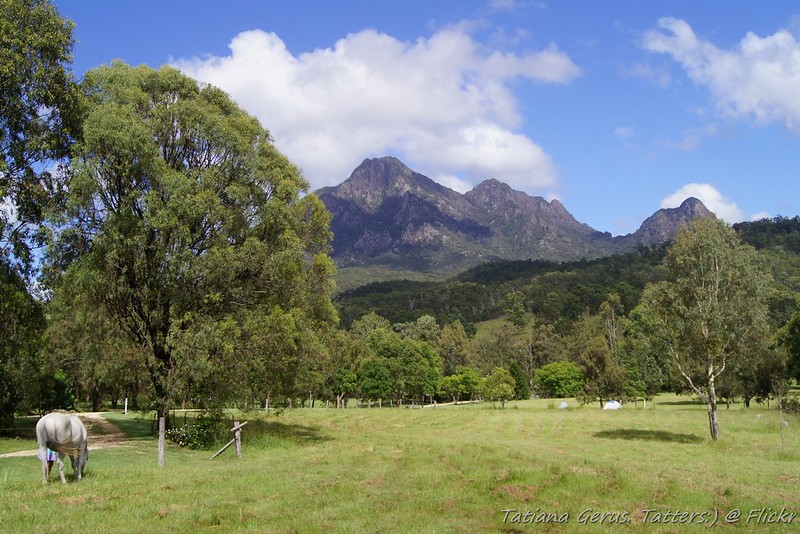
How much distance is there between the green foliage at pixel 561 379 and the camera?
Answer: 107 m

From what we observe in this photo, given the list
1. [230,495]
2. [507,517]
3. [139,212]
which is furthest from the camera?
[139,212]

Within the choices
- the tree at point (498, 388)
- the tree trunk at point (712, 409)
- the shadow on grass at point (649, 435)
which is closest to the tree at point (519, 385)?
the tree at point (498, 388)

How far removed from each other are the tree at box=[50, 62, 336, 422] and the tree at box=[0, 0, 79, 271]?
1305 millimetres

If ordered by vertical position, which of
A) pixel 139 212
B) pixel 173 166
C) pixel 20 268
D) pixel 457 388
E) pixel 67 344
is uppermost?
pixel 173 166

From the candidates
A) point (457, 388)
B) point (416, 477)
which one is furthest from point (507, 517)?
point (457, 388)

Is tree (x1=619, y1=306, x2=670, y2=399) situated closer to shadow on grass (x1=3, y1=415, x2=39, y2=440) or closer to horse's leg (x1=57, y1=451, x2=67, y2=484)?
shadow on grass (x1=3, y1=415, x2=39, y2=440)

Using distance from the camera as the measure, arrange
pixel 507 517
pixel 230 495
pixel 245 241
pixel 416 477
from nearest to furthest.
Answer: pixel 507 517 → pixel 230 495 → pixel 416 477 → pixel 245 241

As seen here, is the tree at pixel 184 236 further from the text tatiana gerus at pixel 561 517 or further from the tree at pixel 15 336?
the text tatiana gerus at pixel 561 517

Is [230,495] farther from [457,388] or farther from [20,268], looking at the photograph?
[457,388]

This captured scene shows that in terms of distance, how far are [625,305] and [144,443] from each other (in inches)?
7079

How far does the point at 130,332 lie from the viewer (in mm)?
25656

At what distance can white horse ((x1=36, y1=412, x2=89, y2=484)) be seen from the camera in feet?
50.4

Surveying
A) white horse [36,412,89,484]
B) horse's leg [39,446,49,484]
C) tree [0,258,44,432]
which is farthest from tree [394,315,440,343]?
horse's leg [39,446,49,484]

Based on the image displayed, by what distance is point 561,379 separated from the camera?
107 m
